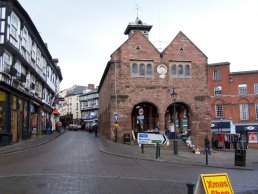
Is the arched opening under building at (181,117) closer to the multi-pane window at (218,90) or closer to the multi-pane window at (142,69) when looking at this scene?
the multi-pane window at (142,69)

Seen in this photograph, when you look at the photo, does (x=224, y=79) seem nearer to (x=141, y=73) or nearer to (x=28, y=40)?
(x=141, y=73)

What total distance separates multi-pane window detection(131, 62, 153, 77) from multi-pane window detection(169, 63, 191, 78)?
232 centimetres

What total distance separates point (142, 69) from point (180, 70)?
4237 millimetres

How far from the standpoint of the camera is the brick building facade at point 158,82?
3722 cm

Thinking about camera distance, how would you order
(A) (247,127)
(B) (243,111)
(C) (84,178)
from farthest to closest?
(B) (243,111) < (A) (247,127) < (C) (84,178)

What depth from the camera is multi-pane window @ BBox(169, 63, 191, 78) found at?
3919 cm

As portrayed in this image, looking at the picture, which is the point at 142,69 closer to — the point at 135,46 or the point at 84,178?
the point at 135,46

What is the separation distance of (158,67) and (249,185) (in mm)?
25516

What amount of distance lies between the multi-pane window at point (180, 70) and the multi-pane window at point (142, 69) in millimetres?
2318

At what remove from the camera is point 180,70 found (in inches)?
1554

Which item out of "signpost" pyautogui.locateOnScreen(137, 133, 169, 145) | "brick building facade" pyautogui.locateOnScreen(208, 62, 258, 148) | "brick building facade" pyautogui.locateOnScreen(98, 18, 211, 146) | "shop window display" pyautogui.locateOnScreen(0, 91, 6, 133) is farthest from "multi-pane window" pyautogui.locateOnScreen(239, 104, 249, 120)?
"shop window display" pyautogui.locateOnScreen(0, 91, 6, 133)

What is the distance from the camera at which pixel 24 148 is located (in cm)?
2498

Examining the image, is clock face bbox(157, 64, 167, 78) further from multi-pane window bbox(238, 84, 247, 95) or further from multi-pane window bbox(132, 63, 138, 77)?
multi-pane window bbox(238, 84, 247, 95)

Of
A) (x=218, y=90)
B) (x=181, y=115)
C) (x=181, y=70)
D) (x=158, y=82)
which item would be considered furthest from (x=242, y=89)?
(x=158, y=82)
